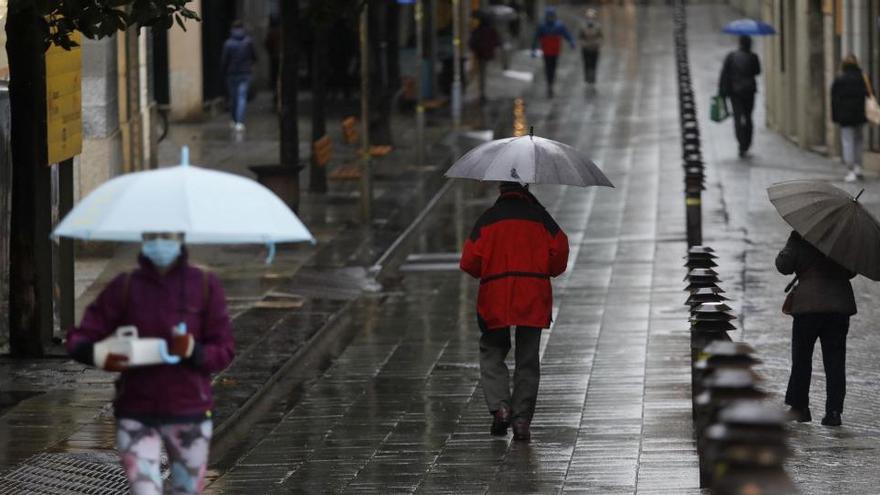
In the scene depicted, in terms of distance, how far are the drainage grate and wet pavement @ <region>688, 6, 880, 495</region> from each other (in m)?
3.54

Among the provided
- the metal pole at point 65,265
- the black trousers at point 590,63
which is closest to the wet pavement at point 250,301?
the metal pole at point 65,265

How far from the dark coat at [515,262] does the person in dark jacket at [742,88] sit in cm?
1694

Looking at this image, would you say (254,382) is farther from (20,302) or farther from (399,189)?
(399,189)

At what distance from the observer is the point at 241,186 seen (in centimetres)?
704

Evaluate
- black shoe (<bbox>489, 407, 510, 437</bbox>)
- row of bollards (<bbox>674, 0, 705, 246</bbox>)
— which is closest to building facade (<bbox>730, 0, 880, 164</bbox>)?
row of bollards (<bbox>674, 0, 705, 246</bbox>)

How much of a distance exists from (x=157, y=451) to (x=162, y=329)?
0.45 m

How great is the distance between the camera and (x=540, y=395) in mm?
12922

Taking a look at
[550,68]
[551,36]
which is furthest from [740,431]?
[551,36]

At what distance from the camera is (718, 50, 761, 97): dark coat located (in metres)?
27.7

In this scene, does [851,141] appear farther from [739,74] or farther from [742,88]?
[739,74]

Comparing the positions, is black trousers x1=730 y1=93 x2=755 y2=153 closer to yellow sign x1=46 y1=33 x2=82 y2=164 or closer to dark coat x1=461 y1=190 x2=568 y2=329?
yellow sign x1=46 y1=33 x2=82 y2=164

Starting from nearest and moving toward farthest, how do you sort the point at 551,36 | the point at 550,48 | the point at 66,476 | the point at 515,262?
the point at 66,476 → the point at 515,262 → the point at 550,48 → the point at 551,36

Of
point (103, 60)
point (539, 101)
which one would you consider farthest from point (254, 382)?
point (539, 101)

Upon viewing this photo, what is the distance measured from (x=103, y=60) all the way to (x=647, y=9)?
47091 millimetres
